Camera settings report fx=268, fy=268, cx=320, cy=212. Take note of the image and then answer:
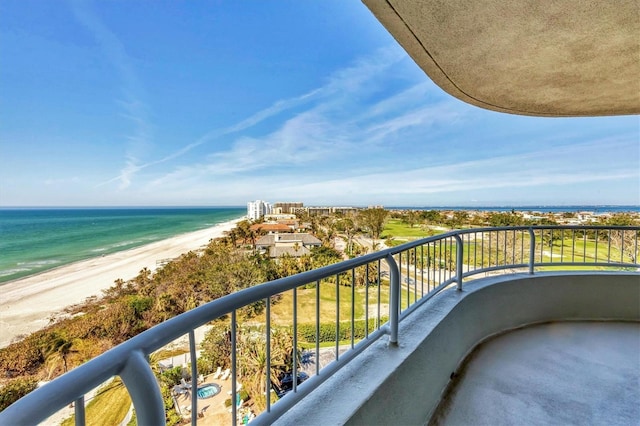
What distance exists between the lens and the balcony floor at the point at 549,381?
1829mm

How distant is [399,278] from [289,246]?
27764 millimetres

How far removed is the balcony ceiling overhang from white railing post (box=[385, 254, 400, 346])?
5.23 ft

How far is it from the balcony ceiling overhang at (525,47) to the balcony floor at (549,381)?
2545mm

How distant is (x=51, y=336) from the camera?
13.9 meters

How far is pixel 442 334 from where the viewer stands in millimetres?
2023

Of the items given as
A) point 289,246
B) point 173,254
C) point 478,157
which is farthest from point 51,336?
point 478,157

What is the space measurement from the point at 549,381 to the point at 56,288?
96.9ft

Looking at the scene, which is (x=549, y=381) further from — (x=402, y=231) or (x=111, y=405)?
(x=402, y=231)

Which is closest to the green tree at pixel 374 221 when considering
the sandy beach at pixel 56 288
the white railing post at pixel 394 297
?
the sandy beach at pixel 56 288

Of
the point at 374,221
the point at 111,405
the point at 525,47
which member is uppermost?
the point at 525,47

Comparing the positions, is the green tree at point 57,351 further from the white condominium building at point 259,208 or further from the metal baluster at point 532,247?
the white condominium building at point 259,208

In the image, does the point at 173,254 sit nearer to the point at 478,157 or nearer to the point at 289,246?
the point at 289,246

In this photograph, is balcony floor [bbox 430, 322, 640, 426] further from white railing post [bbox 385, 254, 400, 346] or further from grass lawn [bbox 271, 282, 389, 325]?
grass lawn [bbox 271, 282, 389, 325]

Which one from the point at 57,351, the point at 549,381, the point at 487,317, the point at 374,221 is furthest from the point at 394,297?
the point at 374,221
